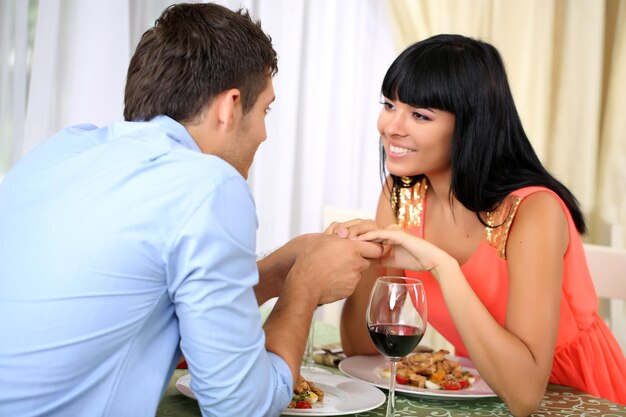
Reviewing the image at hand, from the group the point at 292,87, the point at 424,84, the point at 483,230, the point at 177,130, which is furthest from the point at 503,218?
the point at 292,87

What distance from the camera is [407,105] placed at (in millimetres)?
1996

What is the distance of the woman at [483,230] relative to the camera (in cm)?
173

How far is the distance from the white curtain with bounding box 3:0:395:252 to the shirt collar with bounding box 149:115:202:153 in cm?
185

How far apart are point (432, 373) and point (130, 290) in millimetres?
692

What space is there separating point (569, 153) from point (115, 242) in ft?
10.8

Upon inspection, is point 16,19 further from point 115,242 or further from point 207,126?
point 115,242

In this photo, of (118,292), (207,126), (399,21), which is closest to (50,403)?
(118,292)

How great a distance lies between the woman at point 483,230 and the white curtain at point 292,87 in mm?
1476

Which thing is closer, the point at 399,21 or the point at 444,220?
the point at 444,220

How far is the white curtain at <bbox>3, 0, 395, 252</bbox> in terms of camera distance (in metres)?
3.12

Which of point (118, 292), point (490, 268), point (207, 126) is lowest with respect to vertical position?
point (490, 268)

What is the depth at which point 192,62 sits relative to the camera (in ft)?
4.42

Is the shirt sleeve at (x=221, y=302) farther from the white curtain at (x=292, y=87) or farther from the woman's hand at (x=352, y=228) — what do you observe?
the white curtain at (x=292, y=87)

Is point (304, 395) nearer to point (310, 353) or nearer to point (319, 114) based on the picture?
point (310, 353)
